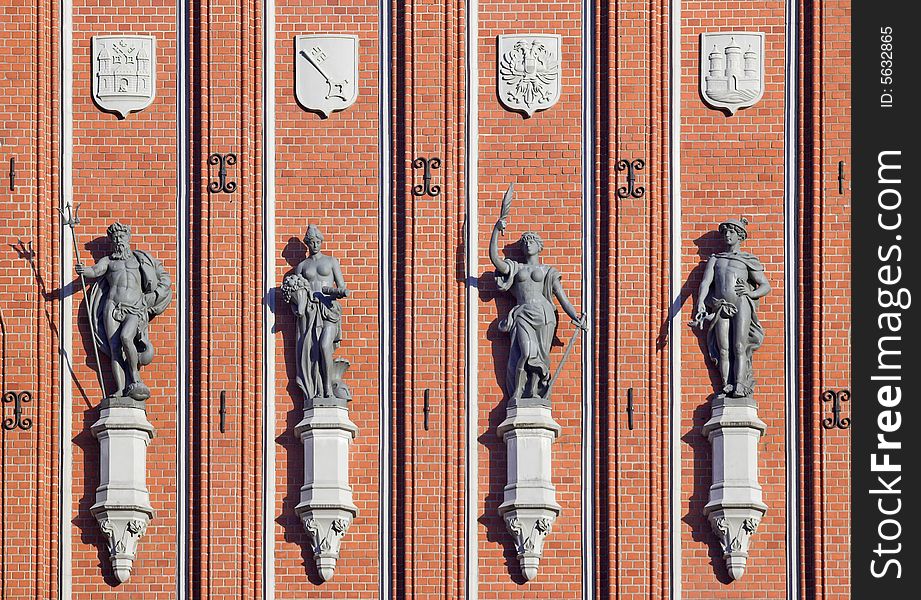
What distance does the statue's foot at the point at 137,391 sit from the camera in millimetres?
27406

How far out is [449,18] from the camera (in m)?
28.1

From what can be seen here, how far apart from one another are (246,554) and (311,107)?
4623 millimetres

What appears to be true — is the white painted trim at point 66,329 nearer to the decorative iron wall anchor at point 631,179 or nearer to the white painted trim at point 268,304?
the white painted trim at point 268,304

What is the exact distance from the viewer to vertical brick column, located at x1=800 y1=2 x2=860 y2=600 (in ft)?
88.6

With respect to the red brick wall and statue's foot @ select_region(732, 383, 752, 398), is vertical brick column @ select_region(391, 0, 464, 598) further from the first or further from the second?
statue's foot @ select_region(732, 383, 752, 398)

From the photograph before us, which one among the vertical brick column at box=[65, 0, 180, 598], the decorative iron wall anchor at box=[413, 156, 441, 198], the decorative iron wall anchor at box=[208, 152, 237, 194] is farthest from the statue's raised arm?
the decorative iron wall anchor at box=[413, 156, 441, 198]

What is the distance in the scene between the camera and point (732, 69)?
91.7 ft

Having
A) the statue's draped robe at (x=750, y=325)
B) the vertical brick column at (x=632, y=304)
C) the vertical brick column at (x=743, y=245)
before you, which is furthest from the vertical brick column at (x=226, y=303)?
the statue's draped robe at (x=750, y=325)

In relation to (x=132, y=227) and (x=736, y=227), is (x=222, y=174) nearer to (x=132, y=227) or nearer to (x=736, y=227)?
(x=132, y=227)

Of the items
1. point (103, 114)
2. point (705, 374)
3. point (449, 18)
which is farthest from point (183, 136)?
point (705, 374)

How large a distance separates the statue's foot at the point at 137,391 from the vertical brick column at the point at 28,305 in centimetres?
76

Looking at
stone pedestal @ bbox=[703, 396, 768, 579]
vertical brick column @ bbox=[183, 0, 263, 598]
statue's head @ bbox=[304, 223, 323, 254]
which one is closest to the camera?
stone pedestal @ bbox=[703, 396, 768, 579]

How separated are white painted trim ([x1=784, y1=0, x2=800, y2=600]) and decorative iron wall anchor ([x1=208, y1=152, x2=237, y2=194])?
5.62 metres

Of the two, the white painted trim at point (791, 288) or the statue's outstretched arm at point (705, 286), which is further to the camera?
the statue's outstretched arm at point (705, 286)
